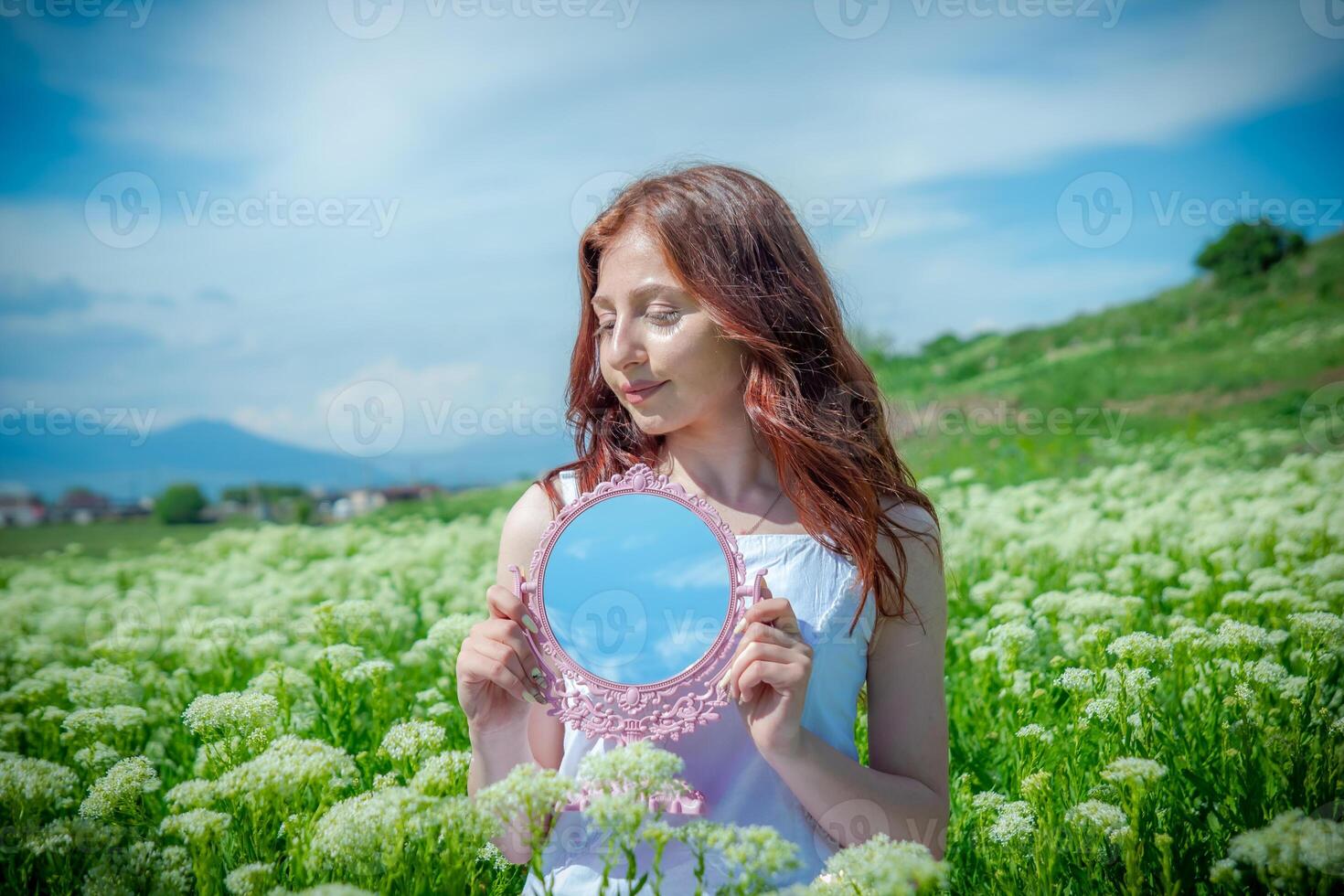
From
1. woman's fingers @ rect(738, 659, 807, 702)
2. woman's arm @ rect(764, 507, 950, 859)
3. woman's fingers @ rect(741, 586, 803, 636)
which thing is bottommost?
woman's arm @ rect(764, 507, 950, 859)

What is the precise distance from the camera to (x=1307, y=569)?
13.3ft

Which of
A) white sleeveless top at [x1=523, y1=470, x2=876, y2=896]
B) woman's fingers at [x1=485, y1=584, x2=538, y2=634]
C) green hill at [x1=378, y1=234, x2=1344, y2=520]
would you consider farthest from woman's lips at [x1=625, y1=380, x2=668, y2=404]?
green hill at [x1=378, y1=234, x2=1344, y2=520]

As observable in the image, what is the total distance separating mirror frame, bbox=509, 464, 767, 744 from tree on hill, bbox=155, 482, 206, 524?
10827 mm

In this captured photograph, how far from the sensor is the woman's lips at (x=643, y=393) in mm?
2211

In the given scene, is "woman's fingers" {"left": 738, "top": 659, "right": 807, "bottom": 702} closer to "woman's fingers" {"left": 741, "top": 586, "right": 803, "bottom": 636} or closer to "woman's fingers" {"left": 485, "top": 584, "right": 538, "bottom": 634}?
"woman's fingers" {"left": 741, "top": 586, "right": 803, "bottom": 636}

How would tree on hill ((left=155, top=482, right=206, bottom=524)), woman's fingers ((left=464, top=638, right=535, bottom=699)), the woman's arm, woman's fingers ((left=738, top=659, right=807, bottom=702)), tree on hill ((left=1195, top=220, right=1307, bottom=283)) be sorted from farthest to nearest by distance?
tree on hill ((left=1195, top=220, right=1307, bottom=283)), tree on hill ((left=155, top=482, right=206, bottom=524)), the woman's arm, woman's fingers ((left=464, top=638, right=535, bottom=699)), woman's fingers ((left=738, top=659, right=807, bottom=702))

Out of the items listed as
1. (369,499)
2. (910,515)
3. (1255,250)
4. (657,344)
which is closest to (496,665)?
(657,344)

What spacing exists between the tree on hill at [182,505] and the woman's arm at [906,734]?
1087 centimetres

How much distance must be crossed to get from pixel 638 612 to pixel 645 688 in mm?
141

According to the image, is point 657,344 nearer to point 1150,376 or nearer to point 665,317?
point 665,317

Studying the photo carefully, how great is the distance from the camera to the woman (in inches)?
83.0

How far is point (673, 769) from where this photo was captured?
167 cm

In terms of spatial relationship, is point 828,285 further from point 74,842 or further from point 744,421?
point 74,842

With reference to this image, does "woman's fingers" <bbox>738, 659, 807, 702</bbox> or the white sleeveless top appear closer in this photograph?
"woman's fingers" <bbox>738, 659, 807, 702</bbox>
